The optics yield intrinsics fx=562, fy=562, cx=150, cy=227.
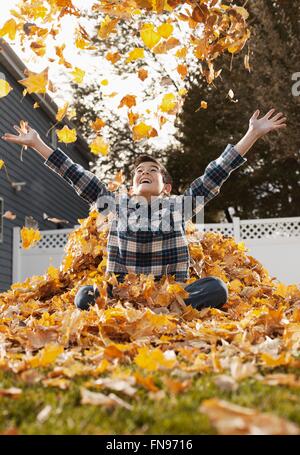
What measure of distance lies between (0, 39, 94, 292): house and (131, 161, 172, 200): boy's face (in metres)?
8.31

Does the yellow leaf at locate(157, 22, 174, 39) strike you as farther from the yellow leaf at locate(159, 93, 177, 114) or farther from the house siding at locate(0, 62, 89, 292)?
the house siding at locate(0, 62, 89, 292)

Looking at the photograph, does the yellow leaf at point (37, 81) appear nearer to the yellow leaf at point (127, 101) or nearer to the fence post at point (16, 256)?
the yellow leaf at point (127, 101)

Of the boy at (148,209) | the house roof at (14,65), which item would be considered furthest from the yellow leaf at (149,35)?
the house roof at (14,65)

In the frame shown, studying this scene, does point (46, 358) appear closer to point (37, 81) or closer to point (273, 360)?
point (273, 360)

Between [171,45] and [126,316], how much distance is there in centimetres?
188

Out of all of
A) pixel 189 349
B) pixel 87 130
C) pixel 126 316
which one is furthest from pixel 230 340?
pixel 87 130

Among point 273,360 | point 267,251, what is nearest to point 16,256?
point 267,251

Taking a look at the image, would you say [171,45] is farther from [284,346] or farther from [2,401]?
[2,401]
